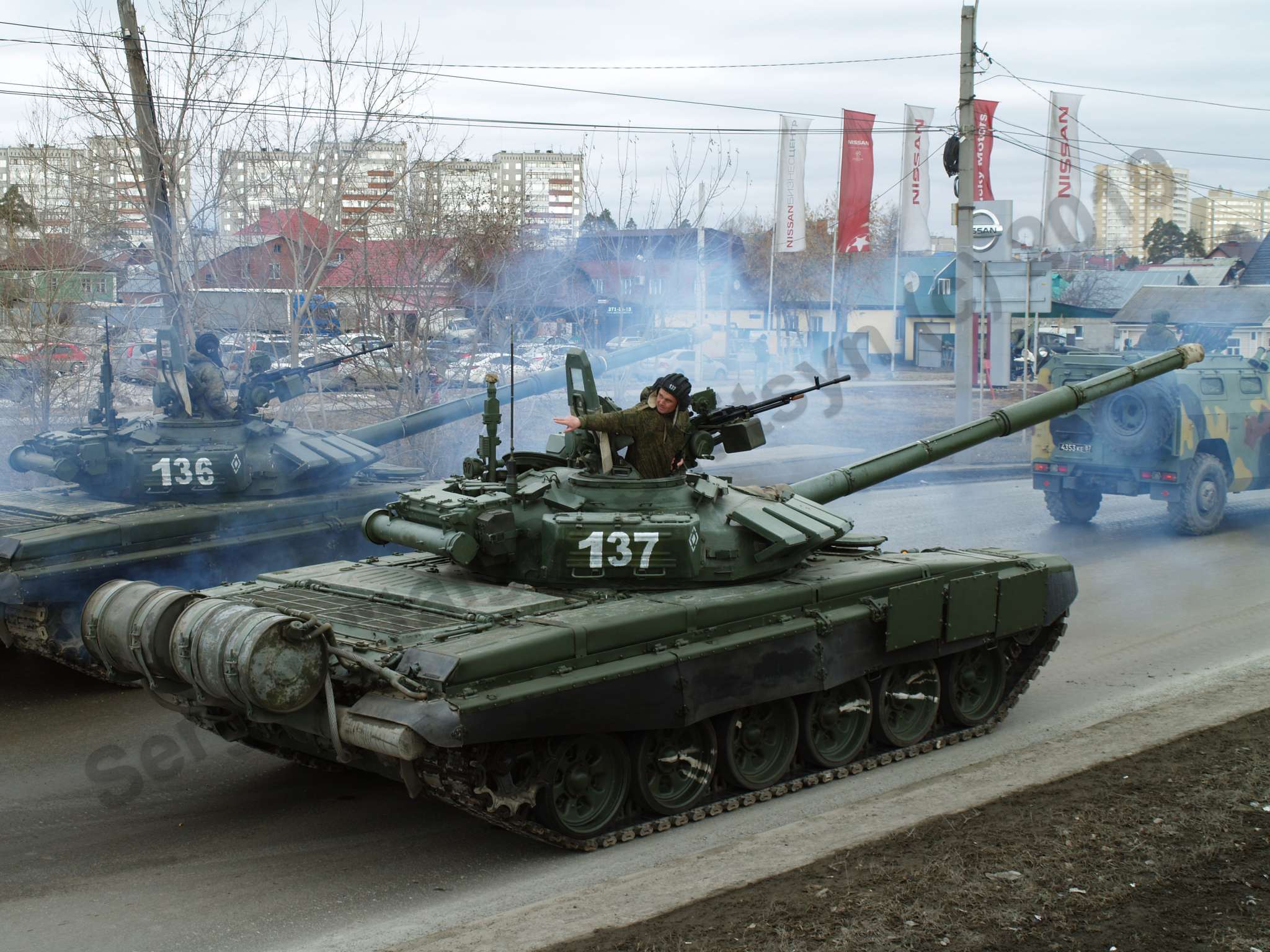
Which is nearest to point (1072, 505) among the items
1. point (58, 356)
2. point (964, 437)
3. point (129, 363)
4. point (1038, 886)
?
point (964, 437)

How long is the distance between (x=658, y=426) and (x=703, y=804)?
2299 millimetres

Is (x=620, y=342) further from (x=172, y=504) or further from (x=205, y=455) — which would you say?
(x=172, y=504)

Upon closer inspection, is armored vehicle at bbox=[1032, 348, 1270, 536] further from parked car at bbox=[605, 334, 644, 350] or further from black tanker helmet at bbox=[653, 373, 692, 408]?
black tanker helmet at bbox=[653, 373, 692, 408]

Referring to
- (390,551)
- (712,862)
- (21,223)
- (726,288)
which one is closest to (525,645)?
(712,862)

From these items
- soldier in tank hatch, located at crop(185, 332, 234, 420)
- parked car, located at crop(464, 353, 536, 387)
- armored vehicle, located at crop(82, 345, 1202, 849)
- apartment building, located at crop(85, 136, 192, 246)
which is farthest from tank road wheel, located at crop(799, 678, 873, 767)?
apartment building, located at crop(85, 136, 192, 246)

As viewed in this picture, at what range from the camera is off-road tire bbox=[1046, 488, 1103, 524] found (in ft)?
55.1

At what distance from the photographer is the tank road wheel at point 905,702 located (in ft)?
28.9

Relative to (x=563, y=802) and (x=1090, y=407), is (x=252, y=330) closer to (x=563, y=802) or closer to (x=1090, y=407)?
(x=1090, y=407)

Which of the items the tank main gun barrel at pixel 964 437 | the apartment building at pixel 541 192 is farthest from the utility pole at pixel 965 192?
the tank main gun barrel at pixel 964 437

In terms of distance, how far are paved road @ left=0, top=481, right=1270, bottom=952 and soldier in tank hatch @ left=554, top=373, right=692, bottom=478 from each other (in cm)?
219

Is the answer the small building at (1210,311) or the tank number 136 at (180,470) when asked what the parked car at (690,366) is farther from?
the tank number 136 at (180,470)

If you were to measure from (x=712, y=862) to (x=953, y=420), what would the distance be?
18.5 metres

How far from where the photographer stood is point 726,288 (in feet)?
65.3

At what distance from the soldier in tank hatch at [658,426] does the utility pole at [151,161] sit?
868cm
